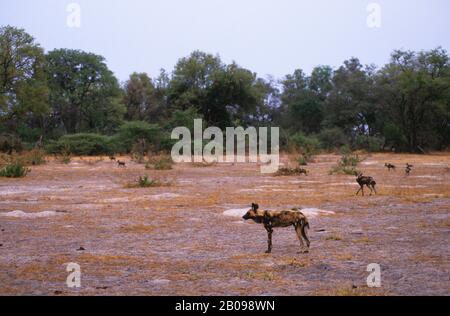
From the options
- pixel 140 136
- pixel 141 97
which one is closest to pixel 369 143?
pixel 140 136

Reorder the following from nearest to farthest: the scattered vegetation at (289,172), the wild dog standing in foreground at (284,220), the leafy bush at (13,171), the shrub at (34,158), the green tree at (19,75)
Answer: the wild dog standing in foreground at (284,220)
the leafy bush at (13,171)
the scattered vegetation at (289,172)
the shrub at (34,158)
the green tree at (19,75)

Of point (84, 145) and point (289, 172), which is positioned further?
point (84, 145)

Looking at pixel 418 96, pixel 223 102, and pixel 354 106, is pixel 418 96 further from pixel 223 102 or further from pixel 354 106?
pixel 223 102

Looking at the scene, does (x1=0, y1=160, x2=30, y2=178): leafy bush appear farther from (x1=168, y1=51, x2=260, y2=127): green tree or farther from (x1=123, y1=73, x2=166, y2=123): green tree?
(x1=123, y1=73, x2=166, y2=123): green tree

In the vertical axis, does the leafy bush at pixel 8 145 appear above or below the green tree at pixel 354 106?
below

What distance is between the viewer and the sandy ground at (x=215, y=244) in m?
6.58

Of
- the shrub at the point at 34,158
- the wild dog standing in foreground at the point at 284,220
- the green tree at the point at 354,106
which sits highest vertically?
the green tree at the point at 354,106

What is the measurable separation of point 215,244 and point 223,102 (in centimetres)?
4895

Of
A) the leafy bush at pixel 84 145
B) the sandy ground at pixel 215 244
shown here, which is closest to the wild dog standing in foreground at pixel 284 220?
the sandy ground at pixel 215 244

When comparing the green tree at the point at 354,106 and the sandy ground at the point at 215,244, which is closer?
the sandy ground at the point at 215,244

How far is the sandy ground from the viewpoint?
21.6ft

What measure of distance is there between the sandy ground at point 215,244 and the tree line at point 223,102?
3380 cm

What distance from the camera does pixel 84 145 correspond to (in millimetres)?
48281

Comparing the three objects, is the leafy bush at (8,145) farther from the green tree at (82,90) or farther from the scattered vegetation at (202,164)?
the green tree at (82,90)
